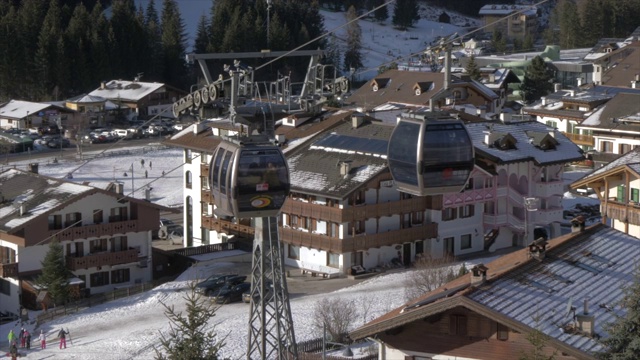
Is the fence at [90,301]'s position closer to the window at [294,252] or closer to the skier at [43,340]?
the skier at [43,340]

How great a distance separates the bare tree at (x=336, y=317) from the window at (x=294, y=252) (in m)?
8.67

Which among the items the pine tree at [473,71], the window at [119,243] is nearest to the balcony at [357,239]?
the window at [119,243]

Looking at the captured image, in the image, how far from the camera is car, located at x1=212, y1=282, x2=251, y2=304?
4078 cm

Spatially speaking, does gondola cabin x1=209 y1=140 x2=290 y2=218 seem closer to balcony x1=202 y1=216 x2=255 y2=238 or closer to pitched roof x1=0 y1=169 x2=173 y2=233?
pitched roof x1=0 y1=169 x2=173 y2=233

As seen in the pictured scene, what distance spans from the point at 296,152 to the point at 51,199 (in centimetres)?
882

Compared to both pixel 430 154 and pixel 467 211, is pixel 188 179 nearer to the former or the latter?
pixel 467 211

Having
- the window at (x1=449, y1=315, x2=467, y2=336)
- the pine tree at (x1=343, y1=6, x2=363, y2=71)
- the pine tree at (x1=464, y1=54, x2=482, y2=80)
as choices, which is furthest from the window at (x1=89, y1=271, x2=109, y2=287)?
the pine tree at (x1=343, y1=6, x2=363, y2=71)

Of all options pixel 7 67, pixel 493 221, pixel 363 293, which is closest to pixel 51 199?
pixel 363 293

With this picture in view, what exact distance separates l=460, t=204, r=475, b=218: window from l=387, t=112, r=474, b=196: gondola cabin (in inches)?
1067

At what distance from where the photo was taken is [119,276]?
154ft

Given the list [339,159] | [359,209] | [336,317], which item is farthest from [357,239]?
[336,317]

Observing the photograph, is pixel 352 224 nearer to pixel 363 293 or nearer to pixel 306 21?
pixel 363 293

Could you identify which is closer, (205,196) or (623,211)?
(623,211)

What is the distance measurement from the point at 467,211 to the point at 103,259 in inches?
506
